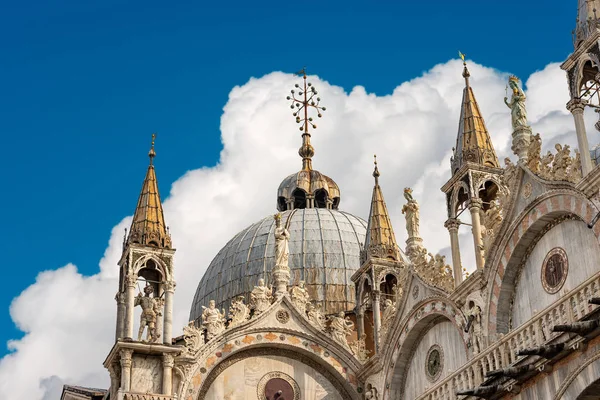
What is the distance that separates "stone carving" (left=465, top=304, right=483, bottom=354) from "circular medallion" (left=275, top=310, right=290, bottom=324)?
6395 millimetres

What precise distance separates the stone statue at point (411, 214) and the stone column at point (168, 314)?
20.3 feet

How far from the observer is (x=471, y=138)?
25.1m

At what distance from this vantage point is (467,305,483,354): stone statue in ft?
74.2

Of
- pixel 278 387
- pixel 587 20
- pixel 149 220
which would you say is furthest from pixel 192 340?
pixel 587 20

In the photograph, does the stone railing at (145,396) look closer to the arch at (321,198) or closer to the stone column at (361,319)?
the stone column at (361,319)

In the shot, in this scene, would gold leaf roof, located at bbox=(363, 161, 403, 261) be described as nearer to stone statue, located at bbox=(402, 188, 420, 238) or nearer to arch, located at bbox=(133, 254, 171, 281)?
stone statue, located at bbox=(402, 188, 420, 238)

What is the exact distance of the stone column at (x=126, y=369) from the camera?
24844 mm

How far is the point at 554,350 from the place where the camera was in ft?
59.5

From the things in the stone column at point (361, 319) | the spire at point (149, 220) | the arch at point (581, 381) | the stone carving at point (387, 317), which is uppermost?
the spire at point (149, 220)

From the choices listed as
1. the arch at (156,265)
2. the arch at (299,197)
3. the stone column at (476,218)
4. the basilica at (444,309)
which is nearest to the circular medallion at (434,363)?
the basilica at (444,309)

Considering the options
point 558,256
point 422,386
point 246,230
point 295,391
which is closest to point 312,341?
point 295,391

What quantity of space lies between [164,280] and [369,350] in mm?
6166

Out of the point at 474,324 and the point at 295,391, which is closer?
the point at 474,324

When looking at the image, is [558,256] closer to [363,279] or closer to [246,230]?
[363,279]
